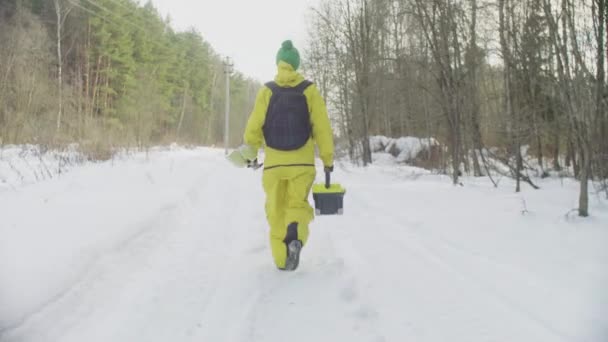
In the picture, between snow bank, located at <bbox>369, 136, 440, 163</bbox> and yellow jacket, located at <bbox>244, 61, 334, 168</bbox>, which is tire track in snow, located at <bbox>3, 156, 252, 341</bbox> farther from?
snow bank, located at <bbox>369, 136, 440, 163</bbox>

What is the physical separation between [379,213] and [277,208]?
2.75 metres

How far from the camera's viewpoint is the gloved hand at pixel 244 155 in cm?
350

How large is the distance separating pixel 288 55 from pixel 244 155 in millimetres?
966

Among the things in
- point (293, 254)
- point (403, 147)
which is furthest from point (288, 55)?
point (403, 147)

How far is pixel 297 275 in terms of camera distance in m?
3.16

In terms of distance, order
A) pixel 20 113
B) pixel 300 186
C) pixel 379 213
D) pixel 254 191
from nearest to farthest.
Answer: pixel 300 186 → pixel 379 213 → pixel 254 191 → pixel 20 113

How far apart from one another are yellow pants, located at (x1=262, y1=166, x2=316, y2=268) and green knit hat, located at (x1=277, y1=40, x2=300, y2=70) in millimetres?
918

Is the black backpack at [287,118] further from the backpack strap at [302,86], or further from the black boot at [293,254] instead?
the black boot at [293,254]

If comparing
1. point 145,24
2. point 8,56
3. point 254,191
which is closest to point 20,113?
point 8,56

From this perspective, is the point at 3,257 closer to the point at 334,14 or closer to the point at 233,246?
the point at 233,246

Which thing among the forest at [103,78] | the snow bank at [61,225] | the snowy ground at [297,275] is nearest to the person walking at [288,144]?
the snowy ground at [297,275]

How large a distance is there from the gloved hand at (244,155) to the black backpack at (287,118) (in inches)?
12.0

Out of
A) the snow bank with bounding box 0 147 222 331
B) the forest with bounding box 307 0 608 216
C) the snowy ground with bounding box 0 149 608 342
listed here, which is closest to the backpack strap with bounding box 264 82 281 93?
the snowy ground with bounding box 0 149 608 342

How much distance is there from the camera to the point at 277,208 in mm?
3328
